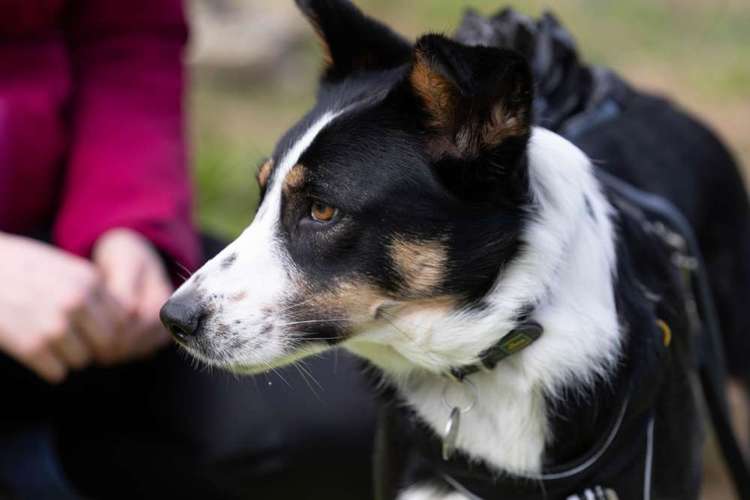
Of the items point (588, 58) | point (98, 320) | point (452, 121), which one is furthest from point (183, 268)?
point (588, 58)

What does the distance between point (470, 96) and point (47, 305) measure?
3.67ft

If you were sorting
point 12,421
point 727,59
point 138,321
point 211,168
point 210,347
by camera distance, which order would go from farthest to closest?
point 727,59 < point 211,168 < point 12,421 < point 138,321 < point 210,347

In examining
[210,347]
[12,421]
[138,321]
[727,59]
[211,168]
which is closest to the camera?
Answer: [210,347]

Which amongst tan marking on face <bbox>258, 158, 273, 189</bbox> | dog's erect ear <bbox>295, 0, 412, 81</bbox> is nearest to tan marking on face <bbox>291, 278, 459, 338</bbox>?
tan marking on face <bbox>258, 158, 273, 189</bbox>

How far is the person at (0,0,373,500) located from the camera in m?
2.55

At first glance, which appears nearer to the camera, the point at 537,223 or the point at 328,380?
the point at 537,223

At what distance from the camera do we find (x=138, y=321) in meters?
2.48

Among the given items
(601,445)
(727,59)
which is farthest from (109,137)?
(727,59)

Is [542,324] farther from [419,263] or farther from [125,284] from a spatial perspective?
[125,284]

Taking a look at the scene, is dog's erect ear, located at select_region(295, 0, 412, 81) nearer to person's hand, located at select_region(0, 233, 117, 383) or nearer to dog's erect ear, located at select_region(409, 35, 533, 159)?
dog's erect ear, located at select_region(409, 35, 533, 159)

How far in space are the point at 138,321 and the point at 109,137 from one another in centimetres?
53

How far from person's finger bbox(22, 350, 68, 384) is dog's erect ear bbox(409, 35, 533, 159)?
1047 mm

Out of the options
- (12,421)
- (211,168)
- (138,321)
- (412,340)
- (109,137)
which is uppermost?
(412,340)

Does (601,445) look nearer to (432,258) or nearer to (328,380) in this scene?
(432,258)
